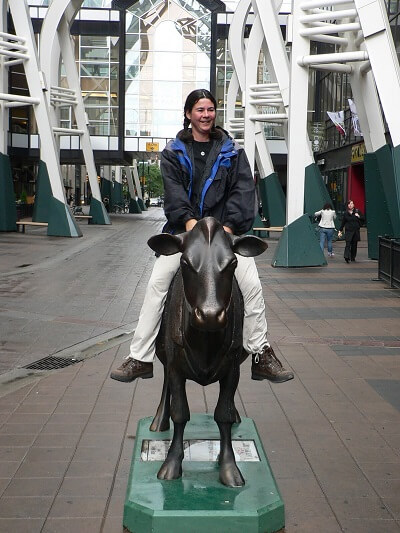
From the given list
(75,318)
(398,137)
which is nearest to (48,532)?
(75,318)

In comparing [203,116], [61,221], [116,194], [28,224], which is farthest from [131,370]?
[116,194]

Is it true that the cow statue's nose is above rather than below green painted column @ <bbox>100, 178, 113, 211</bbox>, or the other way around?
above

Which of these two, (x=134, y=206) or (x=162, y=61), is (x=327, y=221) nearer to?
(x=162, y=61)

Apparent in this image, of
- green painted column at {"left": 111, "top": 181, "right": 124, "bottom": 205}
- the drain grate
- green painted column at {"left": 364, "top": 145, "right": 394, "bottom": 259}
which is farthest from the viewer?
green painted column at {"left": 111, "top": 181, "right": 124, "bottom": 205}

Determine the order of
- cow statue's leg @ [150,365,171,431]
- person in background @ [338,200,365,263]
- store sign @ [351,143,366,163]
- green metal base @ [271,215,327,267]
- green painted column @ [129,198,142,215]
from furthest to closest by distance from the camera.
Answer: green painted column @ [129,198,142,215]
store sign @ [351,143,366,163]
person in background @ [338,200,365,263]
green metal base @ [271,215,327,267]
cow statue's leg @ [150,365,171,431]

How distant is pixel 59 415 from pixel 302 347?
392 centimetres

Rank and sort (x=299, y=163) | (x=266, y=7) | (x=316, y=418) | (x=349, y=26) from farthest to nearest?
(x=266, y=7)
(x=299, y=163)
(x=349, y=26)
(x=316, y=418)

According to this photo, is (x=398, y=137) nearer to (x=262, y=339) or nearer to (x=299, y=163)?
(x=299, y=163)

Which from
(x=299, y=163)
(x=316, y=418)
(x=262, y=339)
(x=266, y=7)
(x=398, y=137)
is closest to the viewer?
(x=262, y=339)

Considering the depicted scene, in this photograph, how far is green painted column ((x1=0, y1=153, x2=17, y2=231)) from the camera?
2908 cm

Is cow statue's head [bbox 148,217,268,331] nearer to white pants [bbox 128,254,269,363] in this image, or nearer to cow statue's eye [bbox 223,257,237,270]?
cow statue's eye [bbox 223,257,237,270]

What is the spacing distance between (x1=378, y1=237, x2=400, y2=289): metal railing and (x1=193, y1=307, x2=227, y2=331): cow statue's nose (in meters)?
12.2

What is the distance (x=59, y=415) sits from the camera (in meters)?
6.41

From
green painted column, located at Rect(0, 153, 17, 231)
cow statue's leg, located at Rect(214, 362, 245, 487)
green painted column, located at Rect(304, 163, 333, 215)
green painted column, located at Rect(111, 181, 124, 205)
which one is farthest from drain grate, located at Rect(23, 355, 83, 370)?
green painted column, located at Rect(111, 181, 124, 205)
